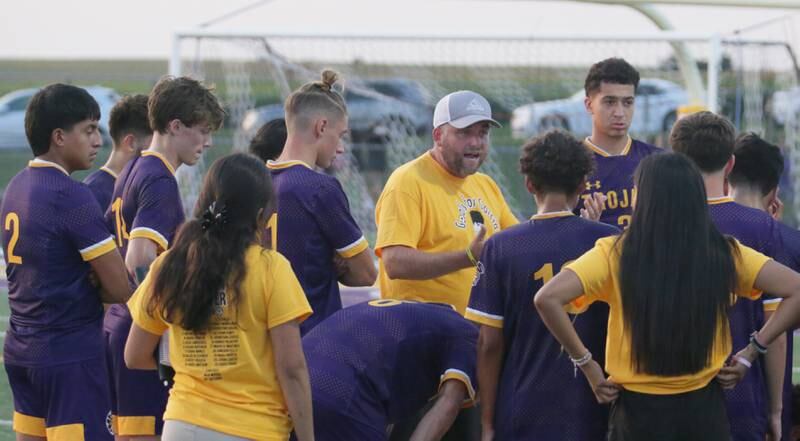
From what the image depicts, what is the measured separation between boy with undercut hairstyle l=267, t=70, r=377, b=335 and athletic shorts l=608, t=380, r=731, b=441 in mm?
1545

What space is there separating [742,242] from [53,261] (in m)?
2.74

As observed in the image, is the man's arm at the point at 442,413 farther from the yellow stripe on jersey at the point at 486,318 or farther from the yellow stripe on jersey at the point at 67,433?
the yellow stripe on jersey at the point at 67,433

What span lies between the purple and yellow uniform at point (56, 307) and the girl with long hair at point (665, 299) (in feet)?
6.37

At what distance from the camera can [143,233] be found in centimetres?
499

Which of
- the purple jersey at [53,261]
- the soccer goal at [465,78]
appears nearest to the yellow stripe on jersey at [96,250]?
the purple jersey at [53,261]

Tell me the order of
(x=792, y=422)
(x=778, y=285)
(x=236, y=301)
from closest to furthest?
(x=236, y=301) < (x=778, y=285) < (x=792, y=422)

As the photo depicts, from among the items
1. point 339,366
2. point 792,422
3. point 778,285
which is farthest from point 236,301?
point 792,422

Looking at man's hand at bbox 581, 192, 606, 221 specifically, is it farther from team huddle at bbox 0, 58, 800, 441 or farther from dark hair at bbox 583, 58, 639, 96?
dark hair at bbox 583, 58, 639, 96

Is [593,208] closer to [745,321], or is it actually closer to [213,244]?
[745,321]

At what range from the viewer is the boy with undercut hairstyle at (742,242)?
4.47m

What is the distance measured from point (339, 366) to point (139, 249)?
1.24 metres

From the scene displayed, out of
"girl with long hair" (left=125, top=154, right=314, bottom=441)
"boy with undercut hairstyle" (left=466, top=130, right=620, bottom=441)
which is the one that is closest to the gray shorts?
"girl with long hair" (left=125, top=154, right=314, bottom=441)

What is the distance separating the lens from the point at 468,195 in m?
5.63

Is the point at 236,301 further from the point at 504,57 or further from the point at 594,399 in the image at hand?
the point at 504,57
